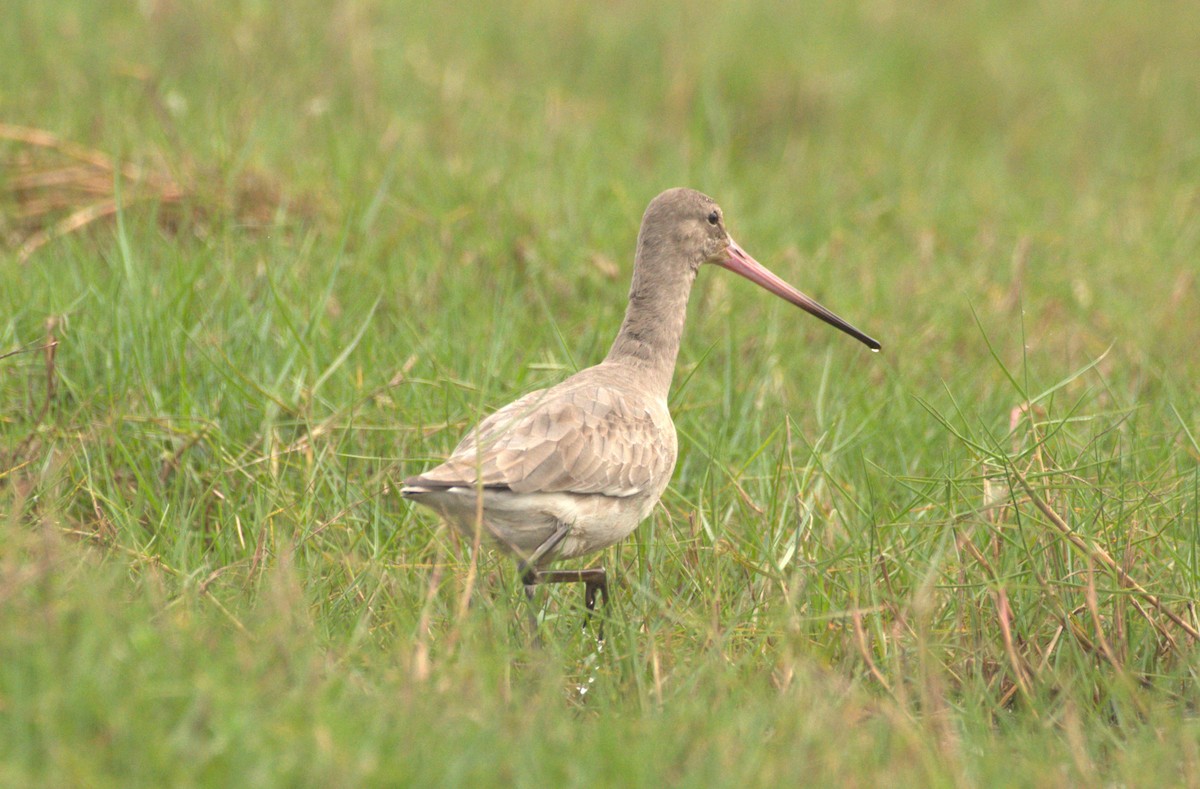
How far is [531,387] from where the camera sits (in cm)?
501

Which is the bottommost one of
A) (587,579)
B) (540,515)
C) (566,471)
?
(587,579)

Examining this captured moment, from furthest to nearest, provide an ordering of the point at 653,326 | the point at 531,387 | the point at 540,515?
1. the point at 531,387
2. the point at 653,326
3. the point at 540,515

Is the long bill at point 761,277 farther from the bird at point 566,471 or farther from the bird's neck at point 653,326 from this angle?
the bird at point 566,471

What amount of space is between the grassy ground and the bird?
188 millimetres

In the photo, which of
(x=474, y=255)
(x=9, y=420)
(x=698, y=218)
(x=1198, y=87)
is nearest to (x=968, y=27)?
(x=1198, y=87)

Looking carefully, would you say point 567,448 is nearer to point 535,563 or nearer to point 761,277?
point 535,563

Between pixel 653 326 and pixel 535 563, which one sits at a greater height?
pixel 653 326

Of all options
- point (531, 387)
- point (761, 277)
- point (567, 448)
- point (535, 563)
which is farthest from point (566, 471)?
point (761, 277)

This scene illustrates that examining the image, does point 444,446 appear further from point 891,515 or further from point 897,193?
point 897,193

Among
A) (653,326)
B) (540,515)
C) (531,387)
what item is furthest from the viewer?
(531,387)

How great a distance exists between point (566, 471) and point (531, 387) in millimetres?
1115

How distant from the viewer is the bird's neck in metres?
4.57

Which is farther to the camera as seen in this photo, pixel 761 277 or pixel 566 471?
pixel 761 277

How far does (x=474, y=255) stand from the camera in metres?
6.18
